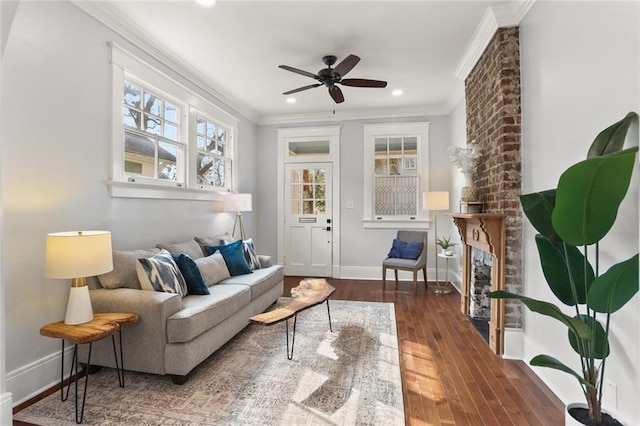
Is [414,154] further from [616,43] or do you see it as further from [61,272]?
[61,272]

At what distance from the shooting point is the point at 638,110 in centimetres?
151

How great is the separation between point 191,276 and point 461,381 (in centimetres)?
231

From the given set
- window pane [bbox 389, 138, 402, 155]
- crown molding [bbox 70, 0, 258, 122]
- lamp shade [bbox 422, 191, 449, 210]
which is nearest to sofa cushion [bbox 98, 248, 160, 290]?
Answer: crown molding [bbox 70, 0, 258, 122]

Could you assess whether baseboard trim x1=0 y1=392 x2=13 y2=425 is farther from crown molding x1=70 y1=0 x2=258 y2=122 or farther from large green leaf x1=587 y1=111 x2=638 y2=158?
large green leaf x1=587 y1=111 x2=638 y2=158

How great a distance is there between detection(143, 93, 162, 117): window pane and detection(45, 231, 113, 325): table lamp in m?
1.73

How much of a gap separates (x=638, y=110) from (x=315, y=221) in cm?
470

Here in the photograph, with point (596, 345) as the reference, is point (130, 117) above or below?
above

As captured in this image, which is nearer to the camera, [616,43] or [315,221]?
[616,43]

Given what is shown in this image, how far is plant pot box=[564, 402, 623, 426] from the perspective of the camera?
1.46 m

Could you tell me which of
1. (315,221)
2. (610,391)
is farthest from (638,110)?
(315,221)

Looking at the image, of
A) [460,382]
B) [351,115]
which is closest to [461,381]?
[460,382]

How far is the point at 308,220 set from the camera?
593cm

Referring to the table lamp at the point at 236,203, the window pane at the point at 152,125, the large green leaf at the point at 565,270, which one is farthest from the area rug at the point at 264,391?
the window pane at the point at 152,125

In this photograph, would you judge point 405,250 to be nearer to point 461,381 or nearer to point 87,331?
point 461,381
